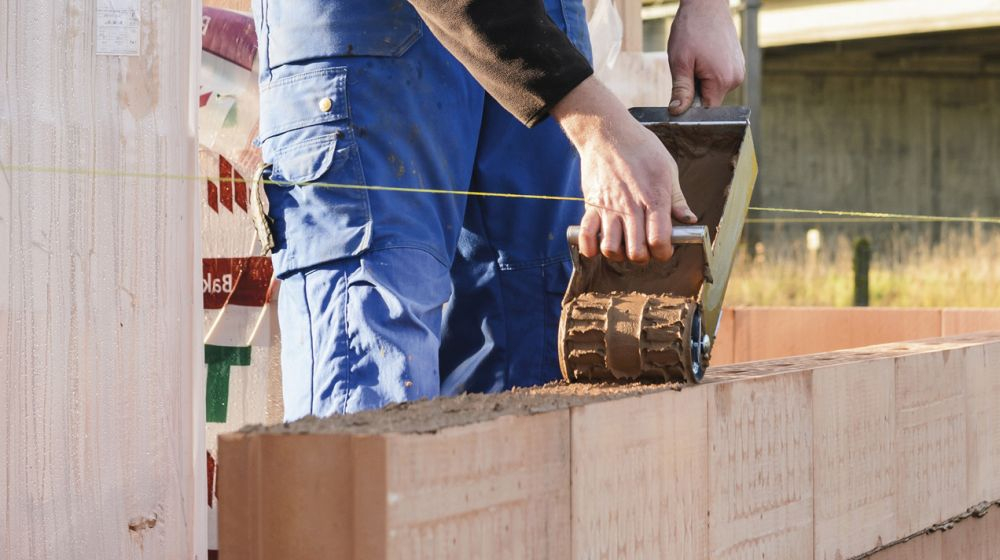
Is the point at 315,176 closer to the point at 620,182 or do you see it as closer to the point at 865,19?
the point at 620,182

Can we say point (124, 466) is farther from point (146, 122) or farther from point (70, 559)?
point (146, 122)

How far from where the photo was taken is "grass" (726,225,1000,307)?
10922 millimetres

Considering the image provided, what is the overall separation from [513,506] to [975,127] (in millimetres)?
18478

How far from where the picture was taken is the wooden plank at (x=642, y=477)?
1506mm

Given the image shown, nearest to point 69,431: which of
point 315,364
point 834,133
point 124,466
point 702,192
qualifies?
point 124,466

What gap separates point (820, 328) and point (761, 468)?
2.71 metres

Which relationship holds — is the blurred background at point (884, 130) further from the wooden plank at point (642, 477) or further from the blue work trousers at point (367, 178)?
the wooden plank at point (642, 477)

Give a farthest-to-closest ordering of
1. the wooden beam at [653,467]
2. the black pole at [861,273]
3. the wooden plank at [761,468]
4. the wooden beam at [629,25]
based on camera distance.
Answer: the black pole at [861,273] → the wooden beam at [629,25] → the wooden plank at [761,468] → the wooden beam at [653,467]

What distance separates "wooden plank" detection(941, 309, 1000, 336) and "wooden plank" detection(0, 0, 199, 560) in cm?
259

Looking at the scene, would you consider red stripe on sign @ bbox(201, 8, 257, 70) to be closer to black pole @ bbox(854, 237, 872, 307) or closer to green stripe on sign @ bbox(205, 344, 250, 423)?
green stripe on sign @ bbox(205, 344, 250, 423)

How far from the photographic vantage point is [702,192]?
245cm

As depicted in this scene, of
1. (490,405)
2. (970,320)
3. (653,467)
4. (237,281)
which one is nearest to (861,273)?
(970,320)

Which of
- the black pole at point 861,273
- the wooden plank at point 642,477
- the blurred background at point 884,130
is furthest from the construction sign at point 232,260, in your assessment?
the blurred background at point 884,130

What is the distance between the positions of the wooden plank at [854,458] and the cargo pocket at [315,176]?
0.85 meters
